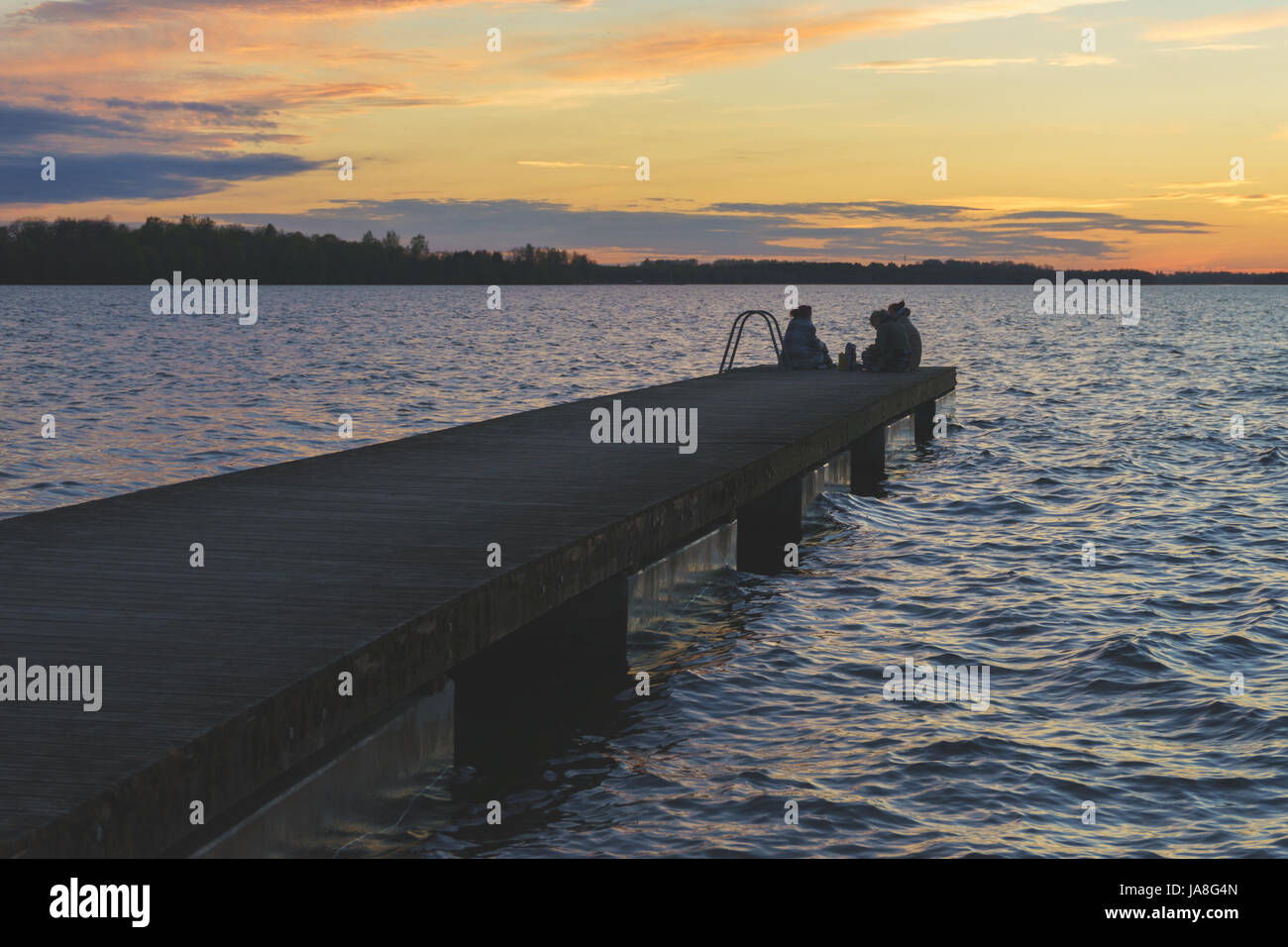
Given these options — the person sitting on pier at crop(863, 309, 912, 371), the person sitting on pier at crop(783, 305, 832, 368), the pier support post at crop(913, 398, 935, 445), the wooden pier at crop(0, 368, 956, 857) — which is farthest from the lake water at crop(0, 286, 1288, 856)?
the person sitting on pier at crop(783, 305, 832, 368)

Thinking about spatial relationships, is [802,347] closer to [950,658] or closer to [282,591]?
[950,658]

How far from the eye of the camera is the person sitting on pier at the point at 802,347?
26709mm

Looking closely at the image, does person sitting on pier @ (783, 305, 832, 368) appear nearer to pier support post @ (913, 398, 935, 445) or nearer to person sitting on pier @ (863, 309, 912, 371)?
person sitting on pier @ (863, 309, 912, 371)

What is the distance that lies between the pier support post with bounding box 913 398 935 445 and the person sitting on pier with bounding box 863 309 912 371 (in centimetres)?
186

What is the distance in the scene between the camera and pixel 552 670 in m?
10.5

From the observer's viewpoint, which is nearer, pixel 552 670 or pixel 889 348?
pixel 552 670

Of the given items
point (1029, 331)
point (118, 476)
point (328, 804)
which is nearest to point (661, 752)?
point (328, 804)

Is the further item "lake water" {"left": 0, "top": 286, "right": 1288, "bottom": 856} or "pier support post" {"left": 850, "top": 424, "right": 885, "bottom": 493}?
"pier support post" {"left": 850, "top": 424, "right": 885, "bottom": 493}

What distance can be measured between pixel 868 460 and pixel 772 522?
6842mm

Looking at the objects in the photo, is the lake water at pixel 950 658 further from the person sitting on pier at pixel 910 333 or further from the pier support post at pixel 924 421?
the person sitting on pier at pixel 910 333

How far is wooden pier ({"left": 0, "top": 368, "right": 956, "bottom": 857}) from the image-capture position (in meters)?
5.28

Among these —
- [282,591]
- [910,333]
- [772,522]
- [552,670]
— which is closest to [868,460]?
[910,333]

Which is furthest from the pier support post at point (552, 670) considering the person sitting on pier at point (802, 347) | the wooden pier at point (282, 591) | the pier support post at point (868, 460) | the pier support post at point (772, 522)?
the person sitting on pier at point (802, 347)
